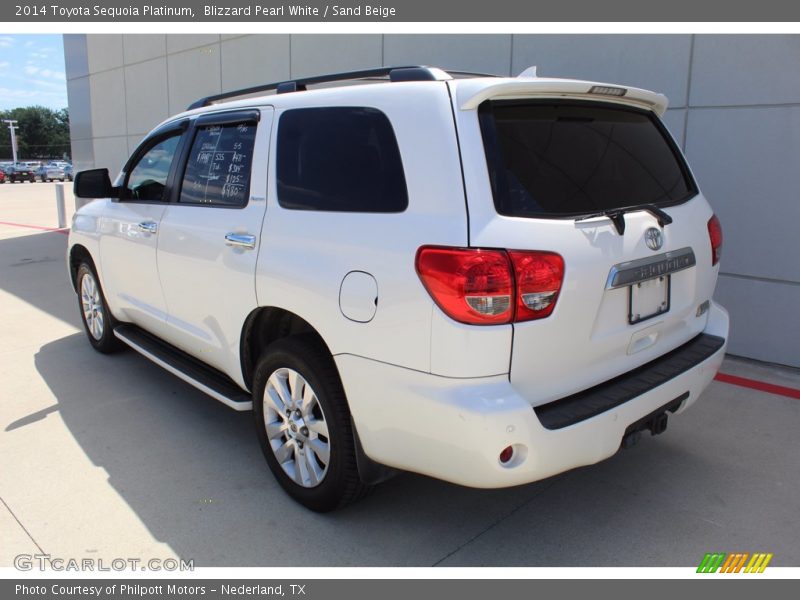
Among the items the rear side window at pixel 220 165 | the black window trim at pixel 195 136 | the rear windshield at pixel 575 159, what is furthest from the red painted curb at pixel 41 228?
the rear windshield at pixel 575 159

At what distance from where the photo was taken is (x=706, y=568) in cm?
273

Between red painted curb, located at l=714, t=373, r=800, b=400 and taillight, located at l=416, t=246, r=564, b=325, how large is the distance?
3227mm

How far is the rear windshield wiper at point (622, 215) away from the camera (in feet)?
8.54

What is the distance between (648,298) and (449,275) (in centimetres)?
102

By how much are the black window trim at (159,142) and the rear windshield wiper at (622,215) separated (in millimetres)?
2597

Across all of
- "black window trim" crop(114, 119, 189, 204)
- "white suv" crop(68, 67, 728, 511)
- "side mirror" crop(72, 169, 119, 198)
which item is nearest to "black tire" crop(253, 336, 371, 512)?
"white suv" crop(68, 67, 728, 511)

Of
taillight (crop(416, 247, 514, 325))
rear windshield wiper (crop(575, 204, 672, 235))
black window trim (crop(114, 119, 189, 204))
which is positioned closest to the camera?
taillight (crop(416, 247, 514, 325))

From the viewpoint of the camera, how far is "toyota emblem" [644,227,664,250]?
2.73 m

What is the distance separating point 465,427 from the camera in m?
2.31

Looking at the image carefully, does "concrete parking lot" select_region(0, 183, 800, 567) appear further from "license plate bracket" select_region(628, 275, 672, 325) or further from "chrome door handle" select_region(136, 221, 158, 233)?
"chrome door handle" select_region(136, 221, 158, 233)

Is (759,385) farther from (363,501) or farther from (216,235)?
(216,235)

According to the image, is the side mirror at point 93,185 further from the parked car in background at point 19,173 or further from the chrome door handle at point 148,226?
the parked car in background at point 19,173

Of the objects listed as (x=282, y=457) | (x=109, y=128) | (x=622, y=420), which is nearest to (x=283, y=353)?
(x=282, y=457)
